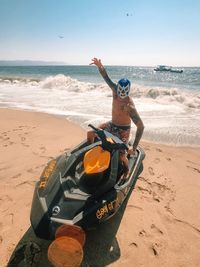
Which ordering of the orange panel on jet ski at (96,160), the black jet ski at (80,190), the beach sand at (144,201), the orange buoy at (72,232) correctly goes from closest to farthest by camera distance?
the orange buoy at (72,232) < the black jet ski at (80,190) < the beach sand at (144,201) < the orange panel on jet ski at (96,160)

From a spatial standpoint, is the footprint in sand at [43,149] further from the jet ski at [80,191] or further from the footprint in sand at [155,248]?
the footprint in sand at [155,248]

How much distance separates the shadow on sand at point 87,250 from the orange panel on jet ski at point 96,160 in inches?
32.2

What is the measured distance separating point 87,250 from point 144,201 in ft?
5.62

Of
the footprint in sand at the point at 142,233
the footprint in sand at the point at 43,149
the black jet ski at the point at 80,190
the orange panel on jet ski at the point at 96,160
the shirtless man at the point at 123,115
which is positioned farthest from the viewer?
the footprint in sand at the point at 43,149

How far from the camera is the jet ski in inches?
134

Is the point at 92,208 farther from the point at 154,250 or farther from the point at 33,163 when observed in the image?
the point at 33,163

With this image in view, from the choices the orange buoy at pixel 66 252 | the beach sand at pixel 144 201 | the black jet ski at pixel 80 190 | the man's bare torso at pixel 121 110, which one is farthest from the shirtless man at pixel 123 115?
the orange buoy at pixel 66 252

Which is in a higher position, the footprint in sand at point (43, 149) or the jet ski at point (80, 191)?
the jet ski at point (80, 191)

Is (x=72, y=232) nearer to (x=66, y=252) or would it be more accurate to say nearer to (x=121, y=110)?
(x=66, y=252)

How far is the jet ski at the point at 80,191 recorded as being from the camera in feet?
11.2

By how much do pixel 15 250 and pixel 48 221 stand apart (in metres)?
0.80

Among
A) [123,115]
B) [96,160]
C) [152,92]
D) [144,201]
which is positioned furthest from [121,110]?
[152,92]

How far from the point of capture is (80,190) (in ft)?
12.8

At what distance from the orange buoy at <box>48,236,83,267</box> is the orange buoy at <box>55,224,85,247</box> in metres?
0.05
